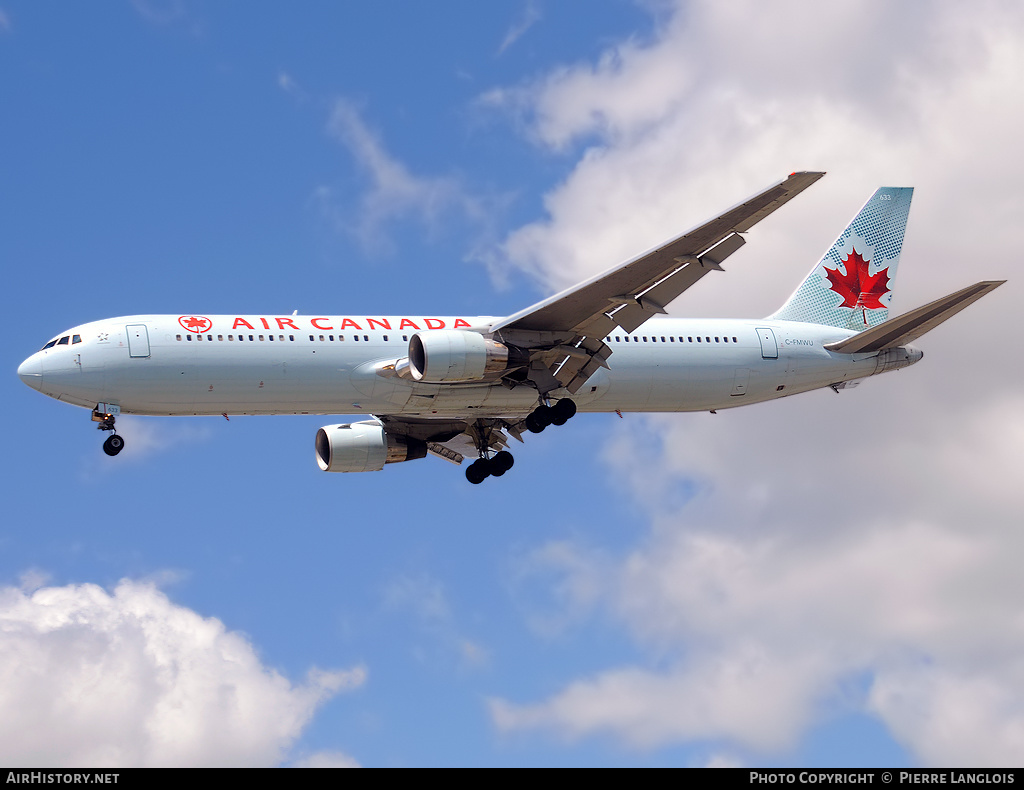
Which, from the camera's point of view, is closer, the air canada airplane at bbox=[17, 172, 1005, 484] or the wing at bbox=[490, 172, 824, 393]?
the wing at bbox=[490, 172, 824, 393]

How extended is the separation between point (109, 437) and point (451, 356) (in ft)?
34.7

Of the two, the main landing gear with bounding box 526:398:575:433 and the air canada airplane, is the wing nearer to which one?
the air canada airplane

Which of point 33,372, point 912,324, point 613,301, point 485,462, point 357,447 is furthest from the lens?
point 485,462

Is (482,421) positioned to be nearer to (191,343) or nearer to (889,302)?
(191,343)

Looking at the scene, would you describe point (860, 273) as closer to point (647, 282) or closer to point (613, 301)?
point (647, 282)

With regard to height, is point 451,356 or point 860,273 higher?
point 860,273

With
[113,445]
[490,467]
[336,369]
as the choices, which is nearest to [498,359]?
[336,369]

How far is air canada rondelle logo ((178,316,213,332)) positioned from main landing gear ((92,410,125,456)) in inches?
135

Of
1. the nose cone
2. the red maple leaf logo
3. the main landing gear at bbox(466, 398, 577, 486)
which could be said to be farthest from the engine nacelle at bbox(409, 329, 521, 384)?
the red maple leaf logo

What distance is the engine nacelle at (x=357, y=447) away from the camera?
47406 mm

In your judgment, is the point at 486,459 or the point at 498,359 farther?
the point at 486,459

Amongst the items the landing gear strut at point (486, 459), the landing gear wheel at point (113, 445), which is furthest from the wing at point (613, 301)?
the landing gear wheel at point (113, 445)

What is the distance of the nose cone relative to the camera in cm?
3884

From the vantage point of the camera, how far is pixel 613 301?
39.6 metres
